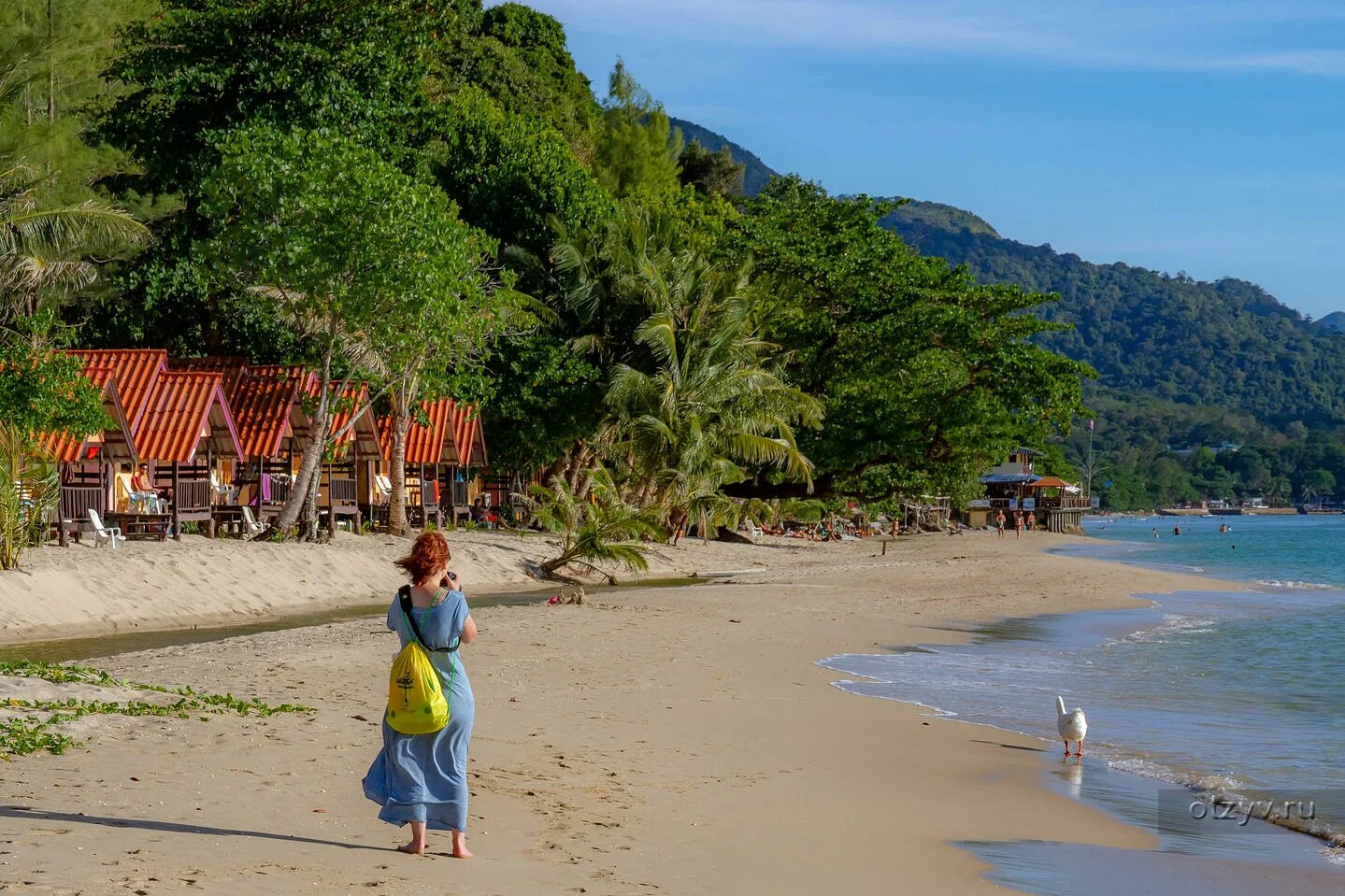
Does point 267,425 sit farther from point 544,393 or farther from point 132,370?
point 544,393

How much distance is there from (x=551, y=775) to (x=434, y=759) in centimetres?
211

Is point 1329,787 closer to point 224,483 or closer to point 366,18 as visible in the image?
point 224,483

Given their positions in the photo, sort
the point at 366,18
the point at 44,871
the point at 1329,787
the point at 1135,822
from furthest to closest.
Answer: the point at 366,18 → the point at 1329,787 → the point at 1135,822 → the point at 44,871

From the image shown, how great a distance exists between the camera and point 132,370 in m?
24.6

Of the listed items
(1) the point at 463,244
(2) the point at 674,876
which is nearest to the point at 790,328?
(1) the point at 463,244

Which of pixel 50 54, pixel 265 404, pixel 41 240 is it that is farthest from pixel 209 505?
pixel 50 54

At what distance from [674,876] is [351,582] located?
17.2 metres

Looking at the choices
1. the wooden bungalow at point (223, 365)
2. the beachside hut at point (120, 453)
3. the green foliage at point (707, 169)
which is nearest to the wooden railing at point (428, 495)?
the wooden bungalow at point (223, 365)

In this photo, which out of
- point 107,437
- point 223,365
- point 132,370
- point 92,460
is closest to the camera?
point 92,460

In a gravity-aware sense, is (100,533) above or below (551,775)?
above

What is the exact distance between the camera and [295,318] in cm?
2527

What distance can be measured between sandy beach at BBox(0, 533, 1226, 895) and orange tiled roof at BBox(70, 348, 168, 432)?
6.74 meters

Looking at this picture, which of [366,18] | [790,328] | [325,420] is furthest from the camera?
[790,328]

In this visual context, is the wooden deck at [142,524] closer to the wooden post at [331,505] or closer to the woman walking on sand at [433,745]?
the wooden post at [331,505]
